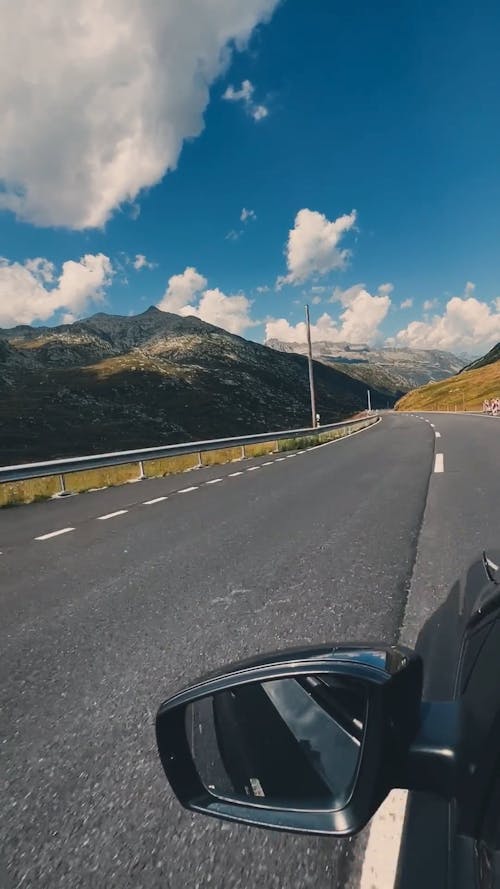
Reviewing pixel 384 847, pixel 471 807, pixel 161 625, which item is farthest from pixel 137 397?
pixel 471 807

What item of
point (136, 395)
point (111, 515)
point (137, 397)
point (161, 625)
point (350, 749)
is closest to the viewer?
point (350, 749)

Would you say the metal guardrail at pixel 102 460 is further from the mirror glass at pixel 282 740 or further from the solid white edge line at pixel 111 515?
the mirror glass at pixel 282 740

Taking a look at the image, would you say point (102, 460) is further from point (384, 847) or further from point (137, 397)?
point (137, 397)

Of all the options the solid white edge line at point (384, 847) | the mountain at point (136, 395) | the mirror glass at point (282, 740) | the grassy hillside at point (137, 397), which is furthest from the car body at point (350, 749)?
the grassy hillside at point (137, 397)

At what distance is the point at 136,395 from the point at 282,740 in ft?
336

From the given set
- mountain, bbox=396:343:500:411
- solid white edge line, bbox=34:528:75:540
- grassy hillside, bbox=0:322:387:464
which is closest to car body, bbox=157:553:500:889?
solid white edge line, bbox=34:528:75:540

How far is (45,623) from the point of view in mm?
3936

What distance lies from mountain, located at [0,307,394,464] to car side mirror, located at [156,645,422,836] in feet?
136

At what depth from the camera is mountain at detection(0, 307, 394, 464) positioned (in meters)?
62.3

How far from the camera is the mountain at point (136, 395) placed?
62.3m

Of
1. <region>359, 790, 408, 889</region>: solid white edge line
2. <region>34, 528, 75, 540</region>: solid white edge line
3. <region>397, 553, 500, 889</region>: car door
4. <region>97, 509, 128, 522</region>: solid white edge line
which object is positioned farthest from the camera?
<region>97, 509, 128, 522</region>: solid white edge line

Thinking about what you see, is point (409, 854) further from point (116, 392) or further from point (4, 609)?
point (116, 392)

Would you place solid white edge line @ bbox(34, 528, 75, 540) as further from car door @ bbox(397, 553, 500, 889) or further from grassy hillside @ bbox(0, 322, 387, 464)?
grassy hillside @ bbox(0, 322, 387, 464)

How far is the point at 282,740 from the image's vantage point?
1150mm
